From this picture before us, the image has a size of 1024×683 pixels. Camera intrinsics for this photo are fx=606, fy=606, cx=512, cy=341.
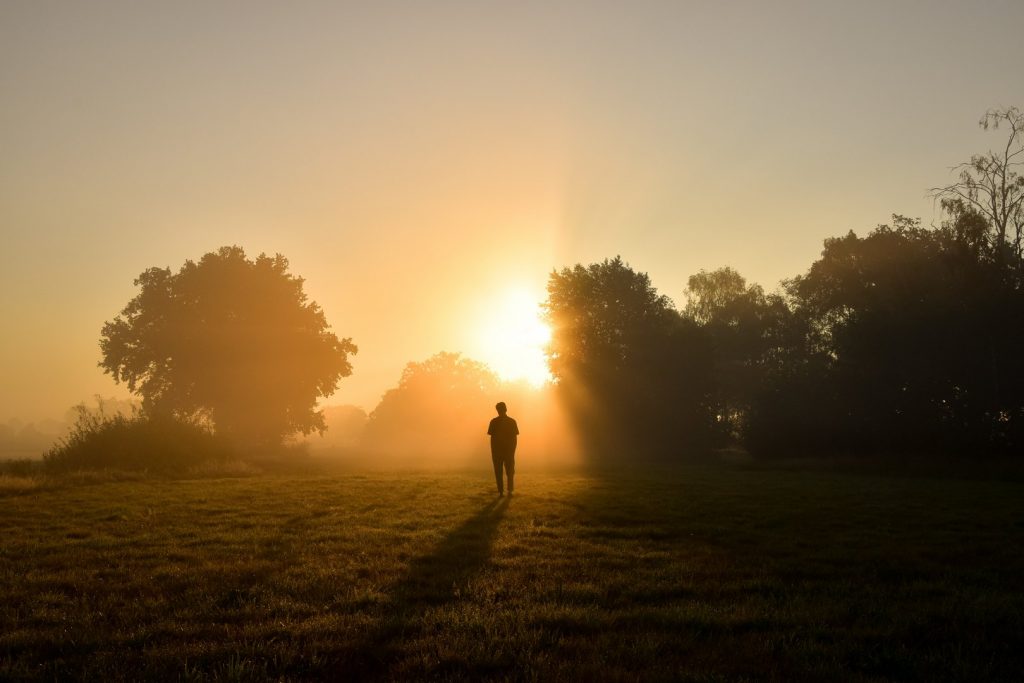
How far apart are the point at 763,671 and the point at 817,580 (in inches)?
163

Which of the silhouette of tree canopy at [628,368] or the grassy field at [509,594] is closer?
the grassy field at [509,594]

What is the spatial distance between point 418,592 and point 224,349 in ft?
190

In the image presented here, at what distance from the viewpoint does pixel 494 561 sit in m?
9.67

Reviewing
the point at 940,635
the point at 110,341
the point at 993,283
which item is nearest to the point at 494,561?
the point at 940,635

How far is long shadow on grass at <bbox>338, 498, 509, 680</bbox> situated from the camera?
541 centimetres

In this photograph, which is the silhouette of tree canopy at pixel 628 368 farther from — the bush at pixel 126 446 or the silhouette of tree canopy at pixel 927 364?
the bush at pixel 126 446

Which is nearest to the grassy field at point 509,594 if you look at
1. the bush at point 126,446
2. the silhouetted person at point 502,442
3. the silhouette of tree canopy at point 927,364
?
the silhouetted person at point 502,442

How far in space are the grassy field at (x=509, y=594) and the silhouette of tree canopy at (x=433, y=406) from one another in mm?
126371

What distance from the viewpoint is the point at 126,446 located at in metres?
32.7

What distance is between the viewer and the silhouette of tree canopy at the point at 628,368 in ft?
209

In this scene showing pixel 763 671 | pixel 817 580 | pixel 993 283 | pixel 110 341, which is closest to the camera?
pixel 763 671

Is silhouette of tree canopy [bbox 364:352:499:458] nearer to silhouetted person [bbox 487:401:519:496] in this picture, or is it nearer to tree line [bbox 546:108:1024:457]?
tree line [bbox 546:108:1024:457]

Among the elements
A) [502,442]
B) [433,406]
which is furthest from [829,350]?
[433,406]

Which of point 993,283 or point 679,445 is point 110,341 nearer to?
point 679,445
